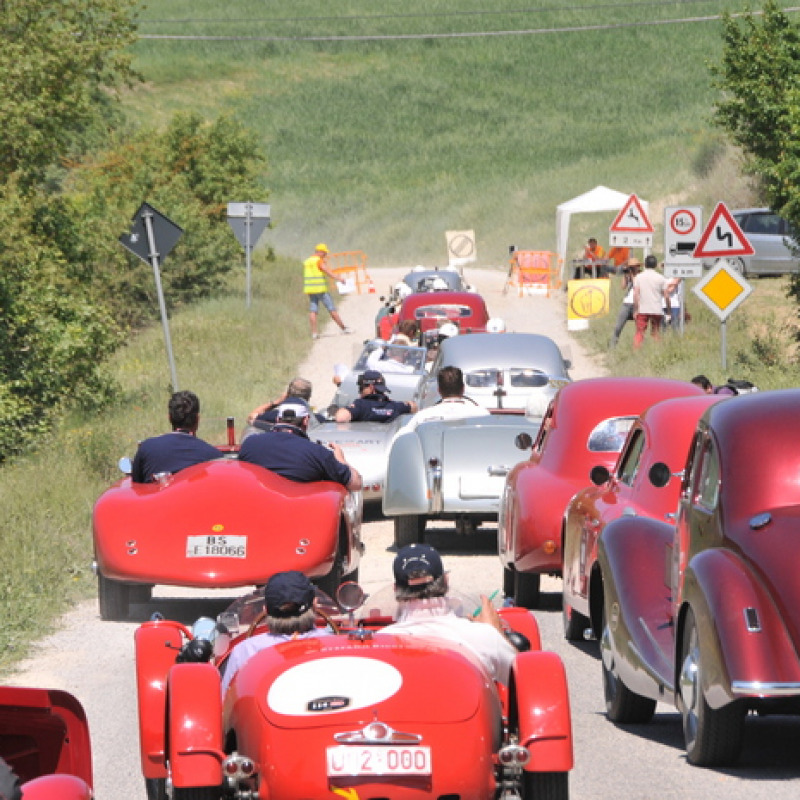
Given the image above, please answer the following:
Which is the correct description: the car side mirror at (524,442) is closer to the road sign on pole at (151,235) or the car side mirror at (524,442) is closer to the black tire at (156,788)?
the black tire at (156,788)

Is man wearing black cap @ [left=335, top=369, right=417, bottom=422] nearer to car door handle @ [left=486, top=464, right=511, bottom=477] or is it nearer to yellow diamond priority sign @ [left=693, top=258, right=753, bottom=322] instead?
car door handle @ [left=486, top=464, right=511, bottom=477]

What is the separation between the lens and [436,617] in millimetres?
7277

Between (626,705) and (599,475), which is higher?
(599,475)

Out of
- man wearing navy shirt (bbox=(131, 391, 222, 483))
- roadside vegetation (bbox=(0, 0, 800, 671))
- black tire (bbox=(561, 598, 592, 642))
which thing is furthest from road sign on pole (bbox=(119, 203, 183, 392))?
black tire (bbox=(561, 598, 592, 642))

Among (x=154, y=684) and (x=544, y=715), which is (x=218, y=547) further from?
(x=544, y=715)

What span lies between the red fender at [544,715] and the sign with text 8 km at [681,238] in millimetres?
20056

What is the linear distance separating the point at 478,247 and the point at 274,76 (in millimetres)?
40996

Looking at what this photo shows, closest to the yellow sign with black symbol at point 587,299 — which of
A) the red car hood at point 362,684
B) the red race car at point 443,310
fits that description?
the red race car at point 443,310

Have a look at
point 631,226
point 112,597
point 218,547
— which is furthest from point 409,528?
point 631,226

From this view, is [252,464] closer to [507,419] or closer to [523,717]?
[507,419]

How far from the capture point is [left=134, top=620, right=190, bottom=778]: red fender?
7055mm

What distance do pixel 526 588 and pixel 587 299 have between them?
2414cm

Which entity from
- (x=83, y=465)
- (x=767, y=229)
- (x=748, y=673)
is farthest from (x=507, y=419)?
(x=767, y=229)

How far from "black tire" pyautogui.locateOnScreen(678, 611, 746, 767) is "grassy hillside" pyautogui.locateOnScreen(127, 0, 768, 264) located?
55.2 metres
